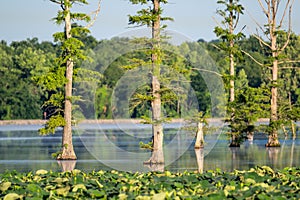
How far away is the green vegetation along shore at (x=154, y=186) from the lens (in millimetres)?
9953

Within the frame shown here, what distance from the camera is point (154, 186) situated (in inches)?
425

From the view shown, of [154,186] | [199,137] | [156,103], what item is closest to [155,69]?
[156,103]

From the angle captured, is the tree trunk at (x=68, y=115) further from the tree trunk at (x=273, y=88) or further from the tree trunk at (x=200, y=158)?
the tree trunk at (x=273, y=88)

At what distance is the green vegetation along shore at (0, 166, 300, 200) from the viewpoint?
995 cm

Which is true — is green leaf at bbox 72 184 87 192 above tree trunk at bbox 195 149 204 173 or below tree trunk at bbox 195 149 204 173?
above

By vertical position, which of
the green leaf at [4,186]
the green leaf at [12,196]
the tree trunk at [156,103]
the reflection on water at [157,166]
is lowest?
the reflection on water at [157,166]

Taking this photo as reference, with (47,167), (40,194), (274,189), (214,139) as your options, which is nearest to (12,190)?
(40,194)

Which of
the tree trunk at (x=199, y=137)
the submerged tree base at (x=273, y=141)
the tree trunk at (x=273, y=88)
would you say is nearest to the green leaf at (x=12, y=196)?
the tree trunk at (x=199, y=137)

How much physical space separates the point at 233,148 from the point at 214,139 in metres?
5.48

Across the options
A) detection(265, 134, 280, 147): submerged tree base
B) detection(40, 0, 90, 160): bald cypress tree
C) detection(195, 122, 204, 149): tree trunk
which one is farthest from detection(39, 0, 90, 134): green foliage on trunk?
detection(265, 134, 280, 147): submerged tree base

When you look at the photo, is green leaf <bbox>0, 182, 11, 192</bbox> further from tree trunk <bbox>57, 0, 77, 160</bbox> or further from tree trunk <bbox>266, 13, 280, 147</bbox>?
tree trunk <bbox>266, 13, 280, 147</bbox>

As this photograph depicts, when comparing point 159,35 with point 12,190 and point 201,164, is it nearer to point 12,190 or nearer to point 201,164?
point 201,164

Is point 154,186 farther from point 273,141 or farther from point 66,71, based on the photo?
point 273,141

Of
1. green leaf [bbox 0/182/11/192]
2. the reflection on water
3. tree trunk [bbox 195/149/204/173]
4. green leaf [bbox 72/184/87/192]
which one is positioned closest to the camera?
green leaf [bbox 72/184/87/192]
